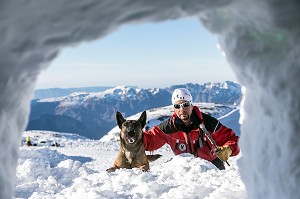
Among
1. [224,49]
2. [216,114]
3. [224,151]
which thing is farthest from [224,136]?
[216,114]

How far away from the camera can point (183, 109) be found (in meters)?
7.54

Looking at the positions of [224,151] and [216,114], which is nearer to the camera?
[224,151]

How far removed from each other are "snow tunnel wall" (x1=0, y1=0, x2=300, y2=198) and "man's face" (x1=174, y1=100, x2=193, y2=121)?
4.68 meters

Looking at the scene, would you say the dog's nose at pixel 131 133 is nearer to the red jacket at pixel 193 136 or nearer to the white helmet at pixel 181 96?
the red jacket at pixel 193 136

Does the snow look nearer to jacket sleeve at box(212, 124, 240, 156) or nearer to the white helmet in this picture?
jacket sleeve at box(212, 124, 240, 156)

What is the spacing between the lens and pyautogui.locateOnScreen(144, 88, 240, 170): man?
750cm

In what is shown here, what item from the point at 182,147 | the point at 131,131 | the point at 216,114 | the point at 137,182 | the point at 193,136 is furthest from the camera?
the point at 216,114

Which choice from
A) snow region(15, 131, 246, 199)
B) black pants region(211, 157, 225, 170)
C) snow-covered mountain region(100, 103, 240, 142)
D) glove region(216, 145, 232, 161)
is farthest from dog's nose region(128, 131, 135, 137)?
snow-covered mountain region(100, 103, 240, 142)

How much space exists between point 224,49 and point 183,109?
4909 millimetres

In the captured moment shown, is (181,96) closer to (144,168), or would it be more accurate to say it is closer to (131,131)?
(131,131)

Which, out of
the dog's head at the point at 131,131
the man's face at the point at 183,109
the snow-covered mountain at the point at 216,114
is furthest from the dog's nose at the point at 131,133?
the snow-covered mountain at the point at 216,114

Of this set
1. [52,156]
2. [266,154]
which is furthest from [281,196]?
[52,156]

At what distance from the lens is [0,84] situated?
2.10m

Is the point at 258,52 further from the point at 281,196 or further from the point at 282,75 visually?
the point at 281,196
